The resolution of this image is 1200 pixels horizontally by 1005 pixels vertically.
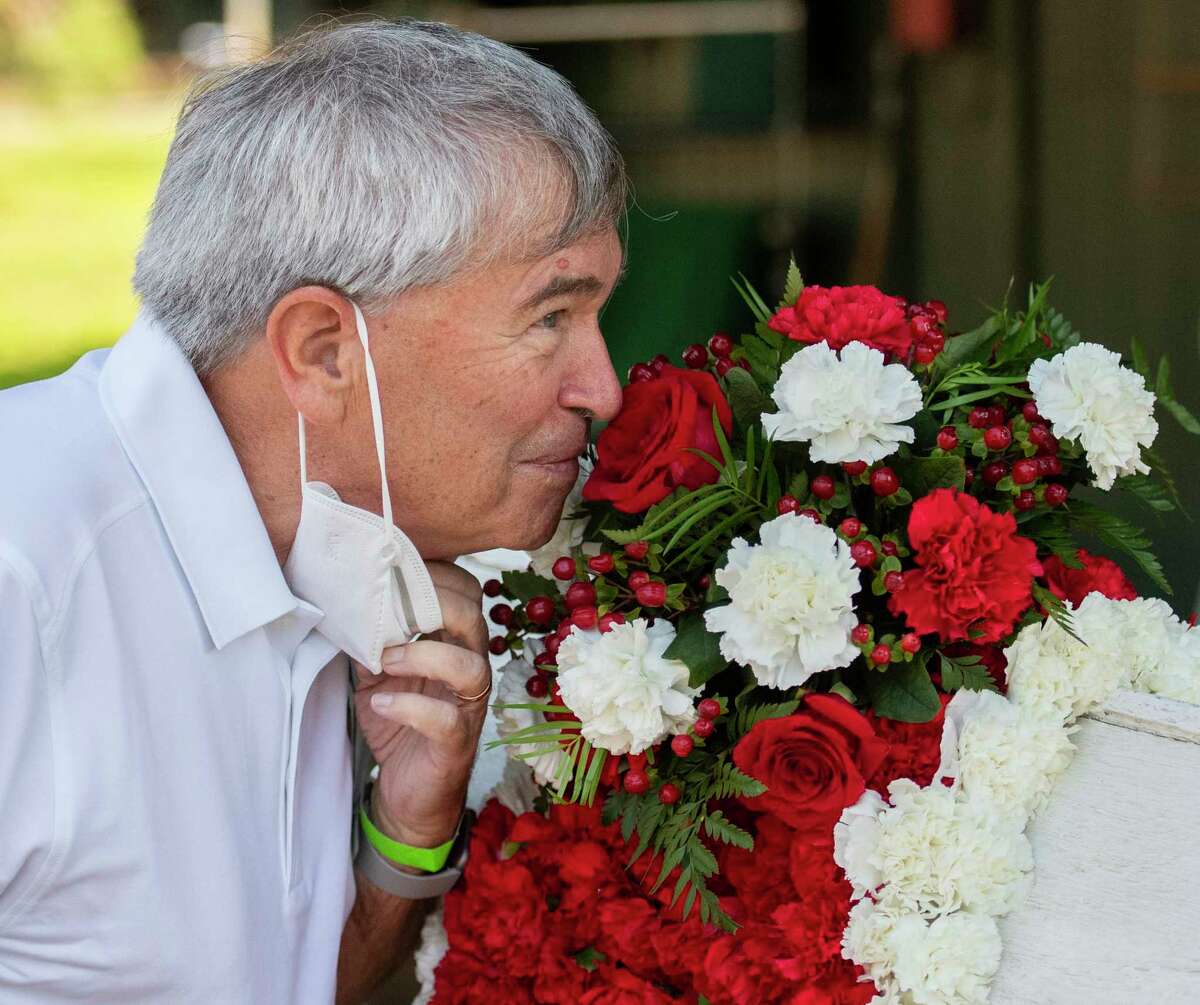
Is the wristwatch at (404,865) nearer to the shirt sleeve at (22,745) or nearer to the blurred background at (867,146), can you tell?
the shirt sleeve at (22,745)

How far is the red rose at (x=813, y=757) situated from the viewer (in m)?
1.54

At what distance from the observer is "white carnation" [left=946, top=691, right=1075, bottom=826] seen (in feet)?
5.14

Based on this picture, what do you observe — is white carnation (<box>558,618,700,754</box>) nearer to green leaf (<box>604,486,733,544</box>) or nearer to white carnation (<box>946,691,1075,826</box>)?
green leaf (<box>604,486,733,544</box>)

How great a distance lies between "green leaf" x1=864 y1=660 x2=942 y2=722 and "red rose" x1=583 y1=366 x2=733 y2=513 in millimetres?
308

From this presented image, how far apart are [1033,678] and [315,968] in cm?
98

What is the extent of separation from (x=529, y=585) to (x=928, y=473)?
0.53 meters

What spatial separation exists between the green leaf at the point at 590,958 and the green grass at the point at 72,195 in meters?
10.6

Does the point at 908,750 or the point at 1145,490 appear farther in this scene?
the point at 1145,490

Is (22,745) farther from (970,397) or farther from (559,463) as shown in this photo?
(970,397)

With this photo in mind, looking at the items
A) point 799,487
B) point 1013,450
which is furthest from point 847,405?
point 1013,450

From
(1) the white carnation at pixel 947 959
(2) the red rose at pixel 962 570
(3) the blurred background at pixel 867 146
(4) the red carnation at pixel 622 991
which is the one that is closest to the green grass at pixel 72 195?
(3) the blurred background at pixel 867 146

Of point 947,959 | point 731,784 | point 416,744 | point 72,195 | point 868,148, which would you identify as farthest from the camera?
point 72,195

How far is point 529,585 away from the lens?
1856 millimetres

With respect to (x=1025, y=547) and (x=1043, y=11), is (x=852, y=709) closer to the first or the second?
(x=1025, y=547)
